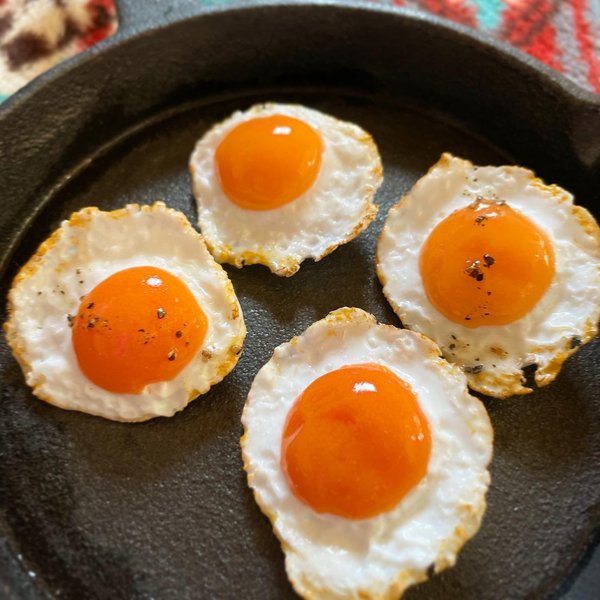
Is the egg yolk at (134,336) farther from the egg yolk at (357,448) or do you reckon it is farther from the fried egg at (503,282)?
the fried egg at (503,282)

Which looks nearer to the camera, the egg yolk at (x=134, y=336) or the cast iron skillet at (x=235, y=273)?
the cast iron skillet at (x=235, y=273)

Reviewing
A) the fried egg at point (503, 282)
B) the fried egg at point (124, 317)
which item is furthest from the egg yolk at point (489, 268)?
the fried egg at point (124, 317)

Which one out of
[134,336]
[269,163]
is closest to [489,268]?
[269,163]

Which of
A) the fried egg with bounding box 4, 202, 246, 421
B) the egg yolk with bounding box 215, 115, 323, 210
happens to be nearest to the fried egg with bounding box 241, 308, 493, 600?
the fried egg with bounding box 4, 202, 246, 421

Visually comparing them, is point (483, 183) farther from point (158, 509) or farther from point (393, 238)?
point (158, 509)

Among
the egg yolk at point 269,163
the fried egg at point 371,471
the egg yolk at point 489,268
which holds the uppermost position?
the egg yolk at point 269,163

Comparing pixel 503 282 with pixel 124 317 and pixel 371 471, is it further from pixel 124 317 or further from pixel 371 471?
pixel 124 317

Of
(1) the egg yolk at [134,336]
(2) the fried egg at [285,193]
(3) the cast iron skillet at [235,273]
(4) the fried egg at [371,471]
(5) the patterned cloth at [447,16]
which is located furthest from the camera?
(5) the patterned cloth at [447,16]
